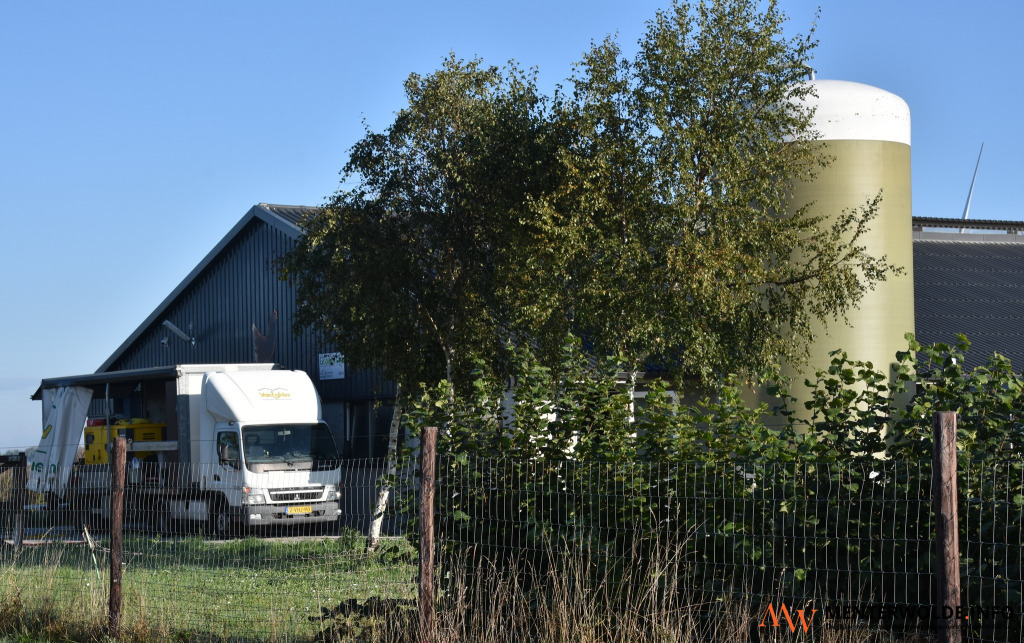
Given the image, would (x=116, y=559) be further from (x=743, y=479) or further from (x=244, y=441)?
(x=244, y=441)

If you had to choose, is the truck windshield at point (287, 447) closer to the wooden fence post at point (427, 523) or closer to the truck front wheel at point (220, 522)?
the truck front wheel at point (220, 522)

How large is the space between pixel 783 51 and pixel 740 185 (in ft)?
7.64

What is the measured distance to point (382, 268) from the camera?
18797 millimetres

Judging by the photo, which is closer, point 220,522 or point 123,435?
point 220,522

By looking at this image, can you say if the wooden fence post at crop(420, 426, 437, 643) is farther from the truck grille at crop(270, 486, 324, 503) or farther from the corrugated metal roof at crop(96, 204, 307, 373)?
the corrugated metal roof at crop(96, 204, 307, 373)

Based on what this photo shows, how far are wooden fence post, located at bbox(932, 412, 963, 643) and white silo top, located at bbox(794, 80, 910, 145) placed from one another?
1734cm

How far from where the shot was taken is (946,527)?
207 inches

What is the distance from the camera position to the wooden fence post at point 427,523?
713 centimetres

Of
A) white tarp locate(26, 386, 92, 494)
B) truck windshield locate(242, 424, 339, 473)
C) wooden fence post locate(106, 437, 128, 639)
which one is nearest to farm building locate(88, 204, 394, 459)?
white tarp locate(26, 386, 92, 494)

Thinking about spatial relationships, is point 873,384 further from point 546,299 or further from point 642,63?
point 642,63

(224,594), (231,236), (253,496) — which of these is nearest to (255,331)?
(231,236)

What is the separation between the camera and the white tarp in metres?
25.7

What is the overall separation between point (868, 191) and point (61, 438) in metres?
19.0

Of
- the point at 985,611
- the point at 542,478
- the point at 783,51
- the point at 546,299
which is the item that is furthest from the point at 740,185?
the point at 985,611
